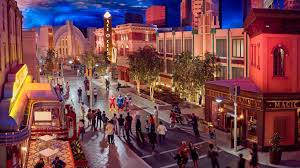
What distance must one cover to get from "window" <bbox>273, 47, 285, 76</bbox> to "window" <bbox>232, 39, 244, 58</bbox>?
12347mm

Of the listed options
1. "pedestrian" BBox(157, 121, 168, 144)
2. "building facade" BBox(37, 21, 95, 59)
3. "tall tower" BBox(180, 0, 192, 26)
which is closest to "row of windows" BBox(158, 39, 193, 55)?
"pedestrian" BBox(157, 121, 168, 144)

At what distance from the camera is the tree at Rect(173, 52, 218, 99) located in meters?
37.5

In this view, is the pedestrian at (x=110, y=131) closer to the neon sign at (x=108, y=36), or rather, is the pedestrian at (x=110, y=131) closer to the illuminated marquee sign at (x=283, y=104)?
the illuminated marquee sign at (x=283, y=104)

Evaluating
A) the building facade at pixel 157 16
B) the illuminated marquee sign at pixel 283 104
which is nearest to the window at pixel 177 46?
the illuminated marquee sign at pixel 283 104

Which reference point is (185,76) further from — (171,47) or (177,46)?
(171,47)

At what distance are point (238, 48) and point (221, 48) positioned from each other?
2663 millimetres

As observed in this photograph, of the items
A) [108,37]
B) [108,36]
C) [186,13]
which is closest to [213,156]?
[108,37]

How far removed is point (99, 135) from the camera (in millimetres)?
28438

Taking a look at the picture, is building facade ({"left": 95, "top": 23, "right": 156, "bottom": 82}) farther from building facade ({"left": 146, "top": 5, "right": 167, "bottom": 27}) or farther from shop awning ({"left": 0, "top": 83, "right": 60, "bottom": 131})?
shop awning ({"left": 0, "top": 83, "right": 60, "bottom": 131})

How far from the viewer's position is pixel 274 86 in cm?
2475

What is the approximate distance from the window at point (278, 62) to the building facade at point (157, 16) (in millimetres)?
71999

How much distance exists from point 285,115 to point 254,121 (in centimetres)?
173

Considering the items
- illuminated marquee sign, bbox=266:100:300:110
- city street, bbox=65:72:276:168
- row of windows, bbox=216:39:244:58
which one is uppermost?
row of windows, bbox=216:39:244:58

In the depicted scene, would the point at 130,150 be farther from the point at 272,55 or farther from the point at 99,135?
the point at 272,55
